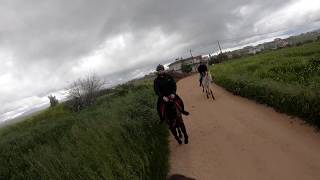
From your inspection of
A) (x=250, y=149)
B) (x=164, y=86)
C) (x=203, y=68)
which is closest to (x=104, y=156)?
(x=250, y=149)

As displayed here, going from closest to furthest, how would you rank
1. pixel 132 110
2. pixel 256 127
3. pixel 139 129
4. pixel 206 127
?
pixel 139 129 → pixel 256 127 → pixel 206 127 → pixel 132 110

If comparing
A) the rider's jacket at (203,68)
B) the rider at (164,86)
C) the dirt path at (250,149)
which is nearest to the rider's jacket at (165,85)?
the rider at (164,86)

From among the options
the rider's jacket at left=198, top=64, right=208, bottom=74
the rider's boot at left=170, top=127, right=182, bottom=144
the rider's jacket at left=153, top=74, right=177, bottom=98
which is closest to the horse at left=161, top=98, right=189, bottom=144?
the rider's boot at left=170, top=127, right=182, bottom=144

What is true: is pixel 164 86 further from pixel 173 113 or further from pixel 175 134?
pixel 175 134

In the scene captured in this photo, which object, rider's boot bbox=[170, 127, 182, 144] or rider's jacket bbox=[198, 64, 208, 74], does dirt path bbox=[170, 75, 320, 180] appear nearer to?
rider's boot bbox=[170, 127, 182, 144]

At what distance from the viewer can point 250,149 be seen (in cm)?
881

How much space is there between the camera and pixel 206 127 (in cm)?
1234

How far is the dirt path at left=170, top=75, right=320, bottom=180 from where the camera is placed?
7.34 meters

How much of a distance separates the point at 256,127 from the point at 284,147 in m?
2.32

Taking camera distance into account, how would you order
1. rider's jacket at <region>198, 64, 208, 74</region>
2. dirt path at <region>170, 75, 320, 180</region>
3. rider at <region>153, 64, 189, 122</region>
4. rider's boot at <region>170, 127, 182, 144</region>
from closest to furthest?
dirt path at <region>170, 75, 320, 180</region> < rider at <region>153, 64, 189, 122</region> < rider's boot at <region>170, 127, 182, 144</region> < rider's jacket at <region>198, 64, 208, 74</region>

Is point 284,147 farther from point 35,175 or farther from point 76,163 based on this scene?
point 35,175

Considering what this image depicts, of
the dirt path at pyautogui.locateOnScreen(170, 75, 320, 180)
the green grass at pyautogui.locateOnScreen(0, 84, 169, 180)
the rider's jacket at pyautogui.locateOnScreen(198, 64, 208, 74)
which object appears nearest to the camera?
the green grass at pyautogui.locateOnScreen(0, 84, 169, 180)

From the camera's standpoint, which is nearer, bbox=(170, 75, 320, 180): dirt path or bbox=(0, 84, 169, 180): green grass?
bbox=(0, 84, 169, 180): green grass

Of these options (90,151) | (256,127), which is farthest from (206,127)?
(90,151)
